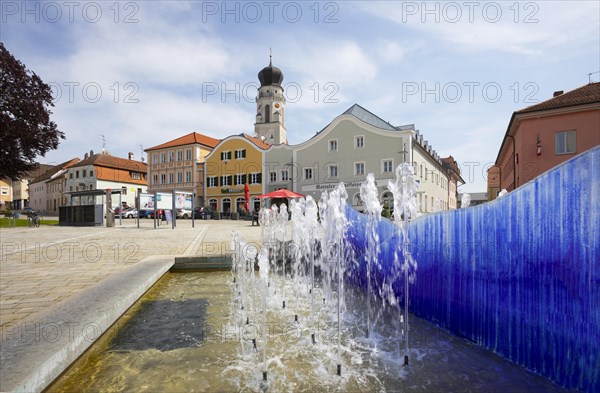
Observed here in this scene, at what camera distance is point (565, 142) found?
Answer: 20359 mm

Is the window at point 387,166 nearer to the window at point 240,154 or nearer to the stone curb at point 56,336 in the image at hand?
the window at point 240,154

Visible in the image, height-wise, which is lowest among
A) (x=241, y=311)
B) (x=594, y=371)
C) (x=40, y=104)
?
(x=241, y=311)

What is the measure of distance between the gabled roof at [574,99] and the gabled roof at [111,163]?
60.2 metres

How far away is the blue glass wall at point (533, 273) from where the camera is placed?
8.06 ft

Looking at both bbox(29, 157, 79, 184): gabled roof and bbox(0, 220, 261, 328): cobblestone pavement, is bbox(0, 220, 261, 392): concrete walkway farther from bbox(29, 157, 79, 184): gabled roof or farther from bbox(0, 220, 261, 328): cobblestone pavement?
bbox(29, 157, 79, 184): gabled roof

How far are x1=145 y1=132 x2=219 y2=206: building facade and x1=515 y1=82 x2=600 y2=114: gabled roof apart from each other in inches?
1469

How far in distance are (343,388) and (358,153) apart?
32.6m

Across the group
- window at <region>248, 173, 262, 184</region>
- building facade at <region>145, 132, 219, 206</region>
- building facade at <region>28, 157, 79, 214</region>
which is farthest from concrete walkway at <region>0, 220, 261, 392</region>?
building facade at <region>28, 157, 79, 214</region>

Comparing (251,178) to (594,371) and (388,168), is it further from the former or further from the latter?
(594,371)

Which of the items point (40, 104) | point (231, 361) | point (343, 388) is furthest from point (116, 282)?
point (40, 104)

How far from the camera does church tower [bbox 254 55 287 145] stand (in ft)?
197

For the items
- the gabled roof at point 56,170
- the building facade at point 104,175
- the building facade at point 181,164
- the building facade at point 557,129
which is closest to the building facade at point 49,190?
the gabled roof at point 56,170

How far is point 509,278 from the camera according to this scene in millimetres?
3146

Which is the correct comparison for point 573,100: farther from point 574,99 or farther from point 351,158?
point 351,158
